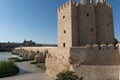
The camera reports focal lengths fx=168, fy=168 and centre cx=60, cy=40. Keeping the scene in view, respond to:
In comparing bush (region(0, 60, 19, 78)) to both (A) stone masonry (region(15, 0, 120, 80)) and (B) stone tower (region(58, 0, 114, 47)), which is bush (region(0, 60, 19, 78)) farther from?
(B) stone tower (region(58, 0, 114, 47))

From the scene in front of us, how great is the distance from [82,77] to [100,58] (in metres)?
2.82

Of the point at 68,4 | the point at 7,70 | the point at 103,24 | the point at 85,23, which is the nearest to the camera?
the point at 85,23

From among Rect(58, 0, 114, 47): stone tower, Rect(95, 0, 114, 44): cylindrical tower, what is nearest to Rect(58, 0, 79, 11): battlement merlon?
Rect(58, 0, 114, 47): stone tower

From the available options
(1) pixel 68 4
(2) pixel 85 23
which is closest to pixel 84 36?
(2) pixel 85 23

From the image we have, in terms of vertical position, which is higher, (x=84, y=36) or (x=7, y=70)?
(x=84, y=36)

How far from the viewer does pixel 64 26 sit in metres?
20.0

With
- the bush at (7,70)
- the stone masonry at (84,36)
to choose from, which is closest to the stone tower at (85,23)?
the stone masonry at (84,36)

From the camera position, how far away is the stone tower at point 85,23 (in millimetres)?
19281

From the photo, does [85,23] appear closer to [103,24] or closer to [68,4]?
[103,24]

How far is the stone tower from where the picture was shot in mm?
19281

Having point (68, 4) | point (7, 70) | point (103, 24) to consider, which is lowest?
point (7, 70)

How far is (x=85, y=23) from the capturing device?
19.5 m

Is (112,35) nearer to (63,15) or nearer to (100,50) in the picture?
(100,50)

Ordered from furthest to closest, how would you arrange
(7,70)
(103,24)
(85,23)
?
(7,70) → (103,24) → (85,23)
